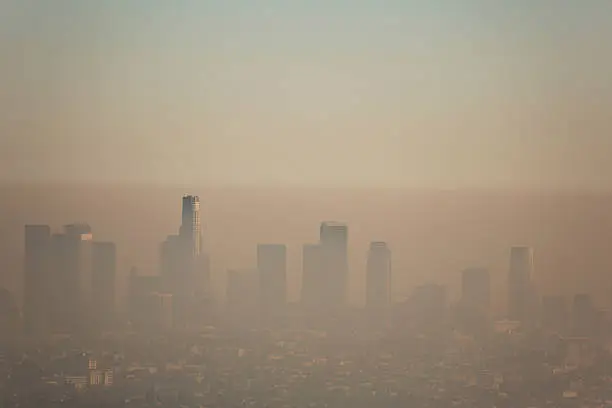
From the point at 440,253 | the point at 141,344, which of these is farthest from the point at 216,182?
the point at 440,253

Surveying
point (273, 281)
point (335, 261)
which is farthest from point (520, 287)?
point (273, 281)

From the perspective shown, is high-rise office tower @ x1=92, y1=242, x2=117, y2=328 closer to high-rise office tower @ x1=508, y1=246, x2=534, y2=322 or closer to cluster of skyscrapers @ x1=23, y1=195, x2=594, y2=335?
cluster of skyscrapers @ x1=23, y1=195, x2=594, y2=335

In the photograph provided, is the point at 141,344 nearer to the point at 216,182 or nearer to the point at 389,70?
the point at 216,182

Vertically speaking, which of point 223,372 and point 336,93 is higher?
point 336,93

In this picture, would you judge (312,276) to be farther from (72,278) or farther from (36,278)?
(36,278)

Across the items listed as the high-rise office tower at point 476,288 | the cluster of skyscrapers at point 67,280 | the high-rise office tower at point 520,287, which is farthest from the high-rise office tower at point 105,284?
the high-rise office tower at point 520,287

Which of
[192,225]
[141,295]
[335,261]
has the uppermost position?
[192,225]
